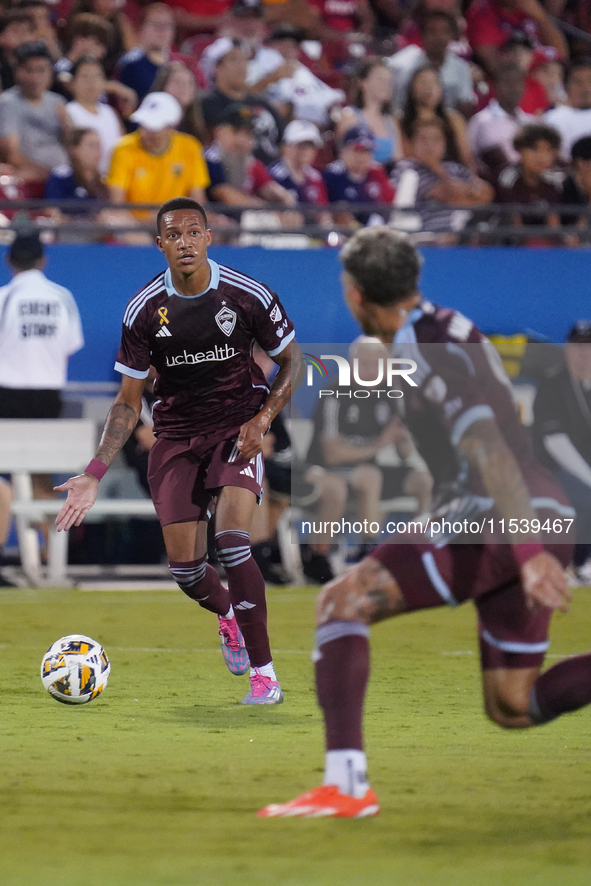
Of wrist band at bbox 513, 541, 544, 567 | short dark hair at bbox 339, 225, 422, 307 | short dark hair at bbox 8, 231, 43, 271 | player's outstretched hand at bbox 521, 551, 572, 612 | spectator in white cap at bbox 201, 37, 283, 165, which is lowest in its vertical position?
player's outstretched hand at bbox 521, 551, 572, 612

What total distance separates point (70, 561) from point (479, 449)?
9.81 metres

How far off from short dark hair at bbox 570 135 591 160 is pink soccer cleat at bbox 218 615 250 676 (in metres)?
8.66

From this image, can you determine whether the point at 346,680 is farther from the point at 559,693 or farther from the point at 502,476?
the point at 559,693

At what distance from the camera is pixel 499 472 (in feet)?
14.0

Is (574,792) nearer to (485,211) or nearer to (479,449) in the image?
(479,449)

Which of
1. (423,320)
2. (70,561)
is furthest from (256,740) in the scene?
(70,561)

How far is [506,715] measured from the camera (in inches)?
193

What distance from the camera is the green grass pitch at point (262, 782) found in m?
3.86

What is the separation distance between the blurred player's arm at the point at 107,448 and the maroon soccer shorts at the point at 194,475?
417 millimetres

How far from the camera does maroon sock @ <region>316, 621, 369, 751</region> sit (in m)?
4.29

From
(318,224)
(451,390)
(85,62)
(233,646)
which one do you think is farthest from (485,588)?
(85,62)

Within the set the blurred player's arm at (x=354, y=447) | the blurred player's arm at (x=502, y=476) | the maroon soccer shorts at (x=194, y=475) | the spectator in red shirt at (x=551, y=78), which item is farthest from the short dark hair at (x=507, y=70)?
the blurred player's arm at (x=502, y=476)

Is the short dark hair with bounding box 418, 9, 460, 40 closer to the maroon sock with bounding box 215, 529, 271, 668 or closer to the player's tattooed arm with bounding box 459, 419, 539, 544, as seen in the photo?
the maroon sock with bounding box 215, 529, 271, 668

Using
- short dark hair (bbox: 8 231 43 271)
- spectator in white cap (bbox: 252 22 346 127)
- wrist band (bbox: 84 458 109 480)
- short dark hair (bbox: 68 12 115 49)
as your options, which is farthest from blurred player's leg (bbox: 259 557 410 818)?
spectator in white cap (bbox: 252 22 346 127)
